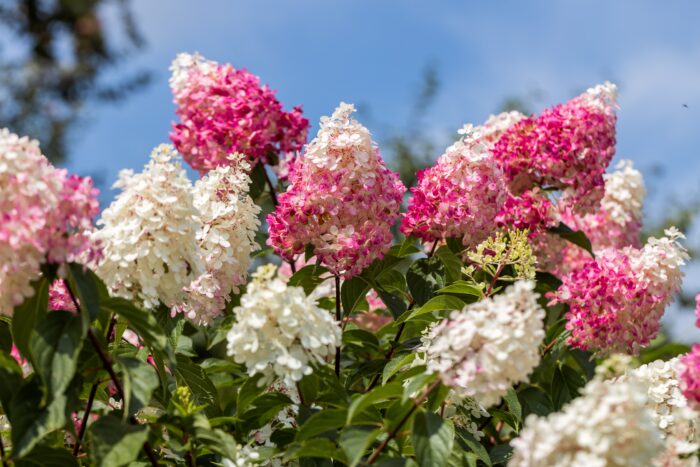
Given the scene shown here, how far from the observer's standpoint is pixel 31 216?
2.27 meters

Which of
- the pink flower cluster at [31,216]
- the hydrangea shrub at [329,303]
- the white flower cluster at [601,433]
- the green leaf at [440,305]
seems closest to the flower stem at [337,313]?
the hydrangea shrub at [329,303]

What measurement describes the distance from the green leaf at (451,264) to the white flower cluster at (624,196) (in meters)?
1.76

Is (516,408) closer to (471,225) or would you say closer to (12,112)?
(471,225)

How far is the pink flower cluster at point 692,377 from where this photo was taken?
2402 mm

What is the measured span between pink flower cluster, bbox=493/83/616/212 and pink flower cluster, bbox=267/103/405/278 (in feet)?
3.20

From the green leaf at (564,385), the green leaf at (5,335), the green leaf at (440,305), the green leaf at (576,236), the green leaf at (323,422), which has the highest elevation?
the green leaf at (576,236)

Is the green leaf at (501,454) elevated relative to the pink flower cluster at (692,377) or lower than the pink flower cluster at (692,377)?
elevated

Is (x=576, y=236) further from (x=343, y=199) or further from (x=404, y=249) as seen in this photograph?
(x=343, y=199)

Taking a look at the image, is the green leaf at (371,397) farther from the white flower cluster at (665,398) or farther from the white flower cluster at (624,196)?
the white flower cluster at (624,196)

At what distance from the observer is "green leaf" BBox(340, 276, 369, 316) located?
369 centimetres

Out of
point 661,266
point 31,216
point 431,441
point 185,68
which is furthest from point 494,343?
point 185,68

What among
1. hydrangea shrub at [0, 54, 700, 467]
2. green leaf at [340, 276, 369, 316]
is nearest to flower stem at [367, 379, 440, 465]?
hydrangea shrub at [0, 54, 700, 467]

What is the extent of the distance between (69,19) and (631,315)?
27402 millimetres

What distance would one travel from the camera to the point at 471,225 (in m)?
3.64
